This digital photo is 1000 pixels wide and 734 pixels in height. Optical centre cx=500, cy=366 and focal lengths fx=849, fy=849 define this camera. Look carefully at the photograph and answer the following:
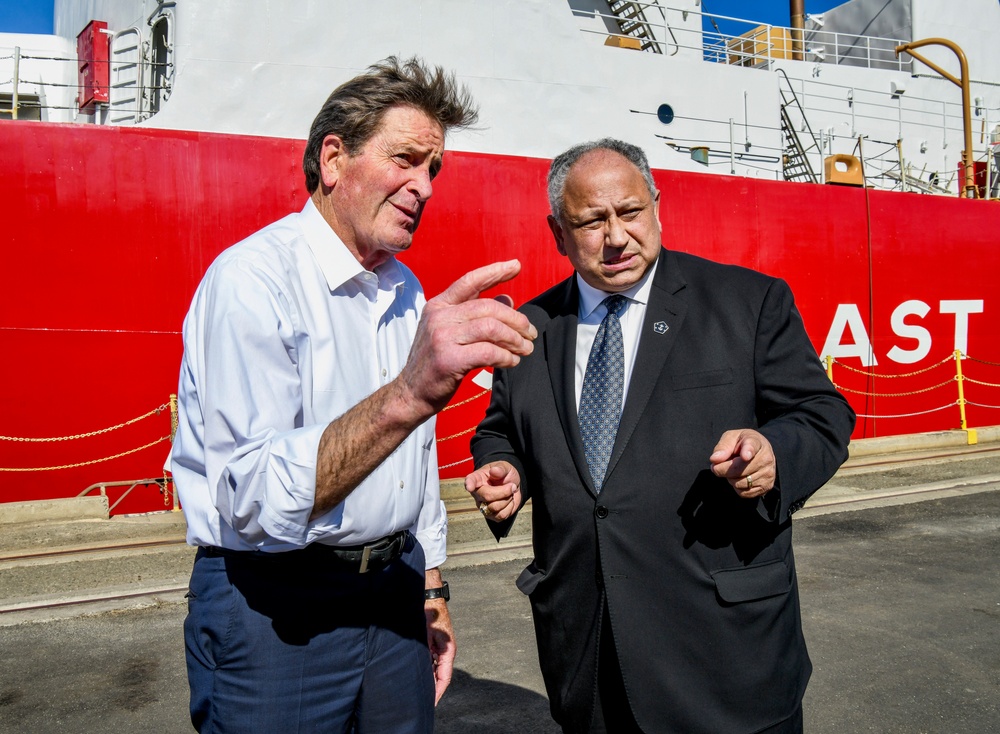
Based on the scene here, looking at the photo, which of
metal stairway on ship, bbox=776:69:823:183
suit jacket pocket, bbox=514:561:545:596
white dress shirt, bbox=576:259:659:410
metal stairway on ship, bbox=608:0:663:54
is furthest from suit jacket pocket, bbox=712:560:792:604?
metal stairway on ship, bbox=776:69:823:183

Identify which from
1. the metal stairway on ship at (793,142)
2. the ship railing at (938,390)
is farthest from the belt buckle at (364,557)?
the metal stairway on ship at (793,142)

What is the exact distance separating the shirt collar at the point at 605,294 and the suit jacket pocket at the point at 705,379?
0.26 meters

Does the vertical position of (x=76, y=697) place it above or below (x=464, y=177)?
below

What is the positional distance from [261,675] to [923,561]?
191 inches

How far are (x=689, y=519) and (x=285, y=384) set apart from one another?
3.21ft

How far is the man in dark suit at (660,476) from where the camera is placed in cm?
191

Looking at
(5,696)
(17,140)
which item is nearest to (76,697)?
(5,696)

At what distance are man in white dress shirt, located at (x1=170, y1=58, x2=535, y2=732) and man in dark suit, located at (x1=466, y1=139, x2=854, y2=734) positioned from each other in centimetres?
34

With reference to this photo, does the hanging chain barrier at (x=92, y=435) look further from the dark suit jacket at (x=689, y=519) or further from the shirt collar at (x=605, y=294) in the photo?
the dark suit jacket at (x=689, y=519)

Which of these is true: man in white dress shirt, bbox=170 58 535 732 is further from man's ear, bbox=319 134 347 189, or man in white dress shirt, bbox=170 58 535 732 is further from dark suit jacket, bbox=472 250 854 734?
dark suit jacket, bbox=472 250 854 734

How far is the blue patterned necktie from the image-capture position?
2.08 m

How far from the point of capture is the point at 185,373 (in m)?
1.72

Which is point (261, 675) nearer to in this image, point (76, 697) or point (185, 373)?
point (185, 373)

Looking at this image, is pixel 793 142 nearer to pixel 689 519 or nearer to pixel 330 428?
pixel 689 519
